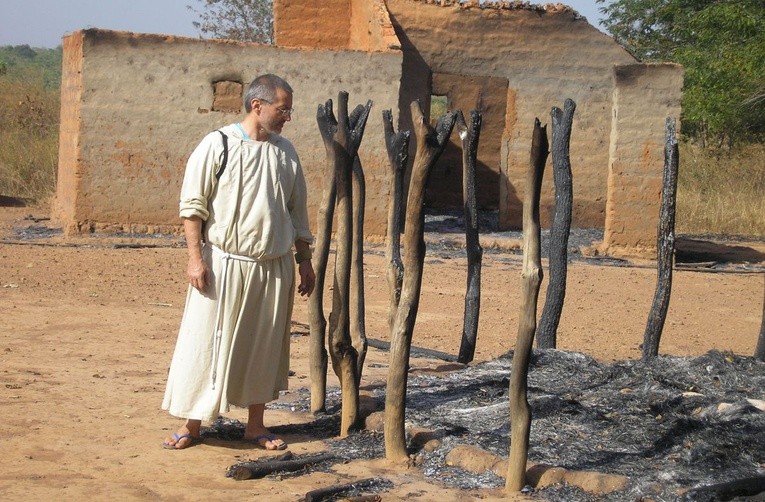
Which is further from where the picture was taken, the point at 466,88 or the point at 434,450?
the point at 466,88

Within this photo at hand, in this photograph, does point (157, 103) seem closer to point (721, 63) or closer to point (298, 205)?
point (298, 205)

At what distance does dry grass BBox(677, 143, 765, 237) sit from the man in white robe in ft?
41.0

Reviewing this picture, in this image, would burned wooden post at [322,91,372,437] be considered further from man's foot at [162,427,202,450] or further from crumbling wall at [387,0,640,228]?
crumbling wall at [387,0,640,228]

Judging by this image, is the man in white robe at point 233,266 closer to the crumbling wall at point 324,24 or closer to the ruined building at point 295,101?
the ruined building at point 295,101

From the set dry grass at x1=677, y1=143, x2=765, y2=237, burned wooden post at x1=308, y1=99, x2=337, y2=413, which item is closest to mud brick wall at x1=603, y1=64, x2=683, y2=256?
dry grass at x1=677, y1=143, x2=765, y2=237

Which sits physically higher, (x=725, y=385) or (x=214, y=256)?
(x=214, y=256)

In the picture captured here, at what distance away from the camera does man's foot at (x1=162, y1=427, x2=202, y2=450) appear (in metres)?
4.86

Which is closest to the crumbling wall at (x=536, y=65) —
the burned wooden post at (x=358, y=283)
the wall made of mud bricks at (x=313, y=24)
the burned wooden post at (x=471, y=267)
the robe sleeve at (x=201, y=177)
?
the wall made of mud bricks at (x=313, y=24)

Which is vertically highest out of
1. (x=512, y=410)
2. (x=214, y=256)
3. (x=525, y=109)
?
(x=525, y=109)

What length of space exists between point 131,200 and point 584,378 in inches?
303

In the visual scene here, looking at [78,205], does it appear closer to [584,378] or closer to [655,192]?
[655,192]

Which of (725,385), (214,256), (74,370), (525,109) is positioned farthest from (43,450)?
(525,109)

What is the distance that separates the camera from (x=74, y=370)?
6.30 m

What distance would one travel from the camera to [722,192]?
1784cm
